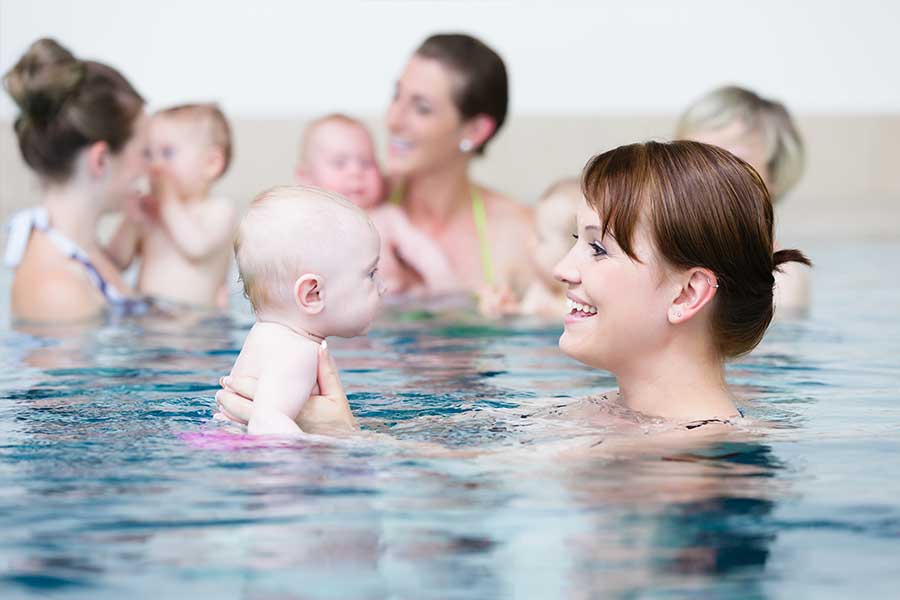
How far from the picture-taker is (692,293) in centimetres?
271

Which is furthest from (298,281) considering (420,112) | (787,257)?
(420,112)

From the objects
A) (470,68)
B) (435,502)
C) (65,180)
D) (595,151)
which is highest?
(470,68)

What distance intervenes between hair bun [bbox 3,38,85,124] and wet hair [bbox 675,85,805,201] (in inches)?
81.4

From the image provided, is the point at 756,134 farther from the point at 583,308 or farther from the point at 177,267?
the point at 583,308

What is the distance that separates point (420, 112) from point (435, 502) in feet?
11.7

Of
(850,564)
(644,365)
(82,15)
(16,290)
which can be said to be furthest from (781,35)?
(850,564)

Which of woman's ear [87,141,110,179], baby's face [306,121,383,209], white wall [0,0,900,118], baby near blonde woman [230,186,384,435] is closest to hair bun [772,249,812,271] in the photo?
baby near blonde woman [230,186,384,435]

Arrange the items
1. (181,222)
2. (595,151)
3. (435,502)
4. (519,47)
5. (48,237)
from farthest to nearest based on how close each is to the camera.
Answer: (519,47) → (595,151) → (181,222) → (48,237) → (435,502)

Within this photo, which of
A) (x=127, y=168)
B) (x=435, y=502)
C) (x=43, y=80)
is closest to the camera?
(x=435, y=502)

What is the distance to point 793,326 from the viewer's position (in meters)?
4.74

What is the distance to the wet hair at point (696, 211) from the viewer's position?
264 cm

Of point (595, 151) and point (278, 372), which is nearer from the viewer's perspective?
point (278, 372)

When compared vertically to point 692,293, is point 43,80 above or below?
above

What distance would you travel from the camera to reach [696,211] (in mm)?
2639
